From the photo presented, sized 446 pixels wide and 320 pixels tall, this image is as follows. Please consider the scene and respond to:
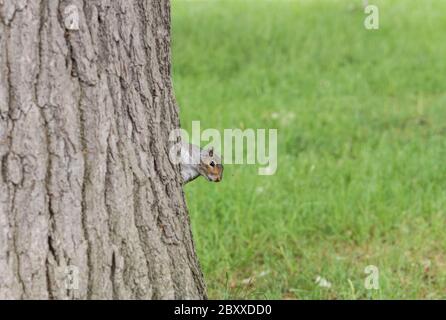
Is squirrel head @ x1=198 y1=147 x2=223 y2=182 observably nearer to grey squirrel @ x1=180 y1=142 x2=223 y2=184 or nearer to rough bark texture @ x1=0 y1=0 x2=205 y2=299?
grey squirrel @ x1=180 y1=142 x2=223 y2=184

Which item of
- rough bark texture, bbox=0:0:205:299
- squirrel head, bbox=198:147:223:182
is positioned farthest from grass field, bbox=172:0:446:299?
rough bark texture, bbox=0:0:205:299

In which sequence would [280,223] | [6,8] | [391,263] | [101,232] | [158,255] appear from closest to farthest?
[6,8], [101,232], [158,255], [391,263], [280,223]

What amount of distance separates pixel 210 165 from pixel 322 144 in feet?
7.33

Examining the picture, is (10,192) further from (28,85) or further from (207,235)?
(207,235)

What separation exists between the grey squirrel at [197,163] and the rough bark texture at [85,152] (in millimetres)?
230

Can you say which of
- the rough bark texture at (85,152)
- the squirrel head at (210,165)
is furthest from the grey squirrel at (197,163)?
the rough bark texture at (85,152)

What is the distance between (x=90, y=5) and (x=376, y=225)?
210 centimetres

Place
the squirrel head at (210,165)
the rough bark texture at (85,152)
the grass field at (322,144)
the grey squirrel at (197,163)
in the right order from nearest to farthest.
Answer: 1. the rough bark texture at (85,152)
2. the grey squirrel at (197,163)
3. the squirrel head at (210,165)
4. the grass field at (322,144)

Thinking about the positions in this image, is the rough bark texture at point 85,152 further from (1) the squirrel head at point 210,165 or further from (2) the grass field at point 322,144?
(2) the grass field at point 322,144

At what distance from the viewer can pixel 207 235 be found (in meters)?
3.56

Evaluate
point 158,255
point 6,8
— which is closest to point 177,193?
point 158,255

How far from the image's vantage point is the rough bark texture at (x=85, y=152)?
1.95 metres

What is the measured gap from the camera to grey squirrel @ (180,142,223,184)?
8.07 feet

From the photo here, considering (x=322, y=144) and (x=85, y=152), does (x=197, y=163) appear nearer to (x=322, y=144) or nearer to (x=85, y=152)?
(x=85, y=152)
